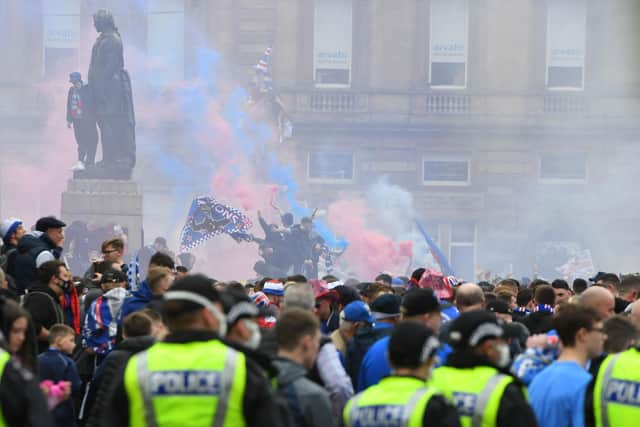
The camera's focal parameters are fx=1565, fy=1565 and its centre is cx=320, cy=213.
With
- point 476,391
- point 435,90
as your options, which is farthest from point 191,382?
point 435,90

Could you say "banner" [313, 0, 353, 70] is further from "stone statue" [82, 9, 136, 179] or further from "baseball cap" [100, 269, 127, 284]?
"baseball cap" [100, 269, 127, 284]

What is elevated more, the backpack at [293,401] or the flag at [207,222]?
the backpack at [293,401]

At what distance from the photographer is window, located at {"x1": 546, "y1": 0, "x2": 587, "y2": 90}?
48.9 meters

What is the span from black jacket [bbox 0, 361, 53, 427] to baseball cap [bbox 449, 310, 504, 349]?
1666 millimetres

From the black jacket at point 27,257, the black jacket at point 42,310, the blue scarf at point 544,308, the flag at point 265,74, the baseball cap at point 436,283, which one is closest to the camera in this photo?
the black jacket at point 42,310

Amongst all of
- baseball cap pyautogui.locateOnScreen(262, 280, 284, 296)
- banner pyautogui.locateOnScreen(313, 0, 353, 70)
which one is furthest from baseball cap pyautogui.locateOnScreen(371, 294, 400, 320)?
banner pyautogui.locateOnScreen(313, 0, 353, 70)

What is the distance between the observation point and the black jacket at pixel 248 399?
17.3 feet

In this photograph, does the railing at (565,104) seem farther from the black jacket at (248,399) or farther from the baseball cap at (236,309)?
the black jacket at (248,399)

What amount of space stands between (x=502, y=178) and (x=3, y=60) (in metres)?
15.7

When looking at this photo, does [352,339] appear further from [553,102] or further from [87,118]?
[553,102]

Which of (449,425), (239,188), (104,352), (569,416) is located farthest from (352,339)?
(239,188)

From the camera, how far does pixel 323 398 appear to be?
20.1ft

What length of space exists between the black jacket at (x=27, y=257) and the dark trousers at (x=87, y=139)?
18.3 meters

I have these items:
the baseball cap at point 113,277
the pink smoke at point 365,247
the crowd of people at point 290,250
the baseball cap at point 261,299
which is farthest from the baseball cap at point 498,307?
the pink smoke at point 365,247
